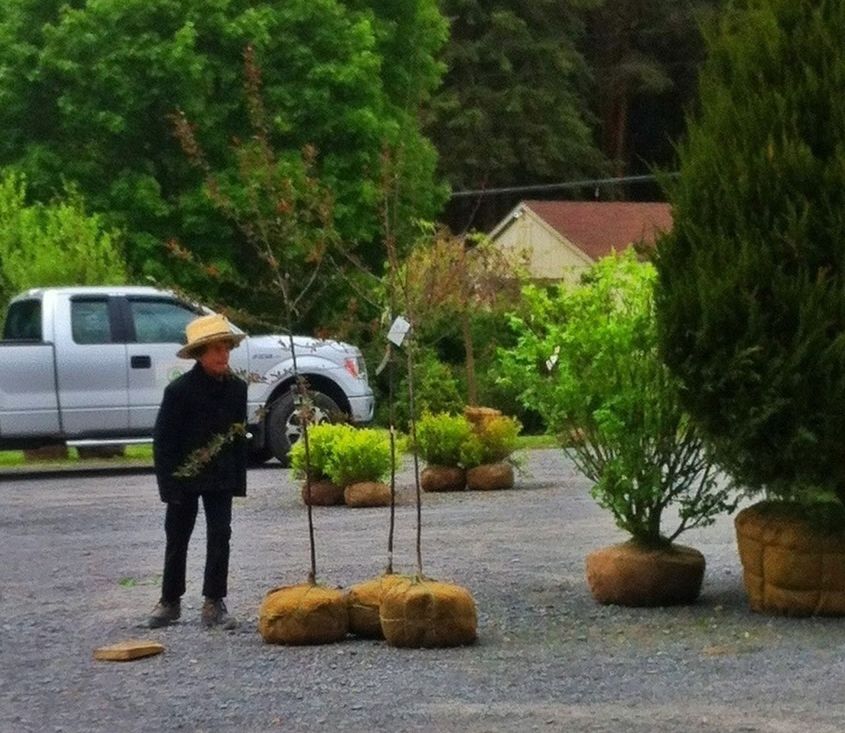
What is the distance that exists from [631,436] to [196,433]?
2338 mm

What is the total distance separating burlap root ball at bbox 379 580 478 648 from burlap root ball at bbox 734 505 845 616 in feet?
5.54

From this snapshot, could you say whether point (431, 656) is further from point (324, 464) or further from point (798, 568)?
point (324, 464)

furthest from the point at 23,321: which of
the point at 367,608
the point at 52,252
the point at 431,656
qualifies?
the point at 431,656

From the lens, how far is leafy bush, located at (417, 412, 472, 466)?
64.3 feet

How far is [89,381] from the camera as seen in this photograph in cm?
2281

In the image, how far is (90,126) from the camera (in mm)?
39719

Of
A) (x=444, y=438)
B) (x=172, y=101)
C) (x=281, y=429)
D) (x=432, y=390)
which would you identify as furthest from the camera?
(x=172, y=101)

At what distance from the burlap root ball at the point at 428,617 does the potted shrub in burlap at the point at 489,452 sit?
9777 mm

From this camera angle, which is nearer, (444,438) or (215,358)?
(215,358)

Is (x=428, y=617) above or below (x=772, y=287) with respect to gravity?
below

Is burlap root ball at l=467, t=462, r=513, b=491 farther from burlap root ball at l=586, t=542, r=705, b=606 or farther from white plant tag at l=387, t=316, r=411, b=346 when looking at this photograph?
white plant tag at l=387, t=316, r=411, b=346

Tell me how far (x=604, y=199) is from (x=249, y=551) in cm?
4763

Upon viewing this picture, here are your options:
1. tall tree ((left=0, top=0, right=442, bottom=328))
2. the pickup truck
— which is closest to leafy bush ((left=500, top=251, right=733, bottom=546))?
the pickup truck

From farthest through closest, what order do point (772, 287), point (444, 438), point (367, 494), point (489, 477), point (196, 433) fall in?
point (489, 477)
point (444, 438)
point (367, 494)
point (196, 433)
point (772, 287)
